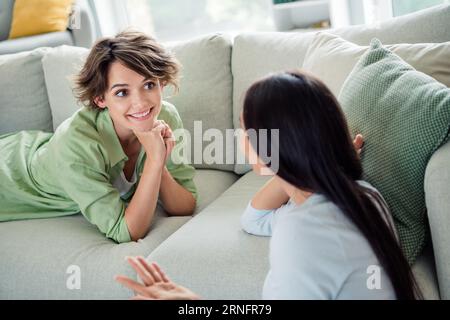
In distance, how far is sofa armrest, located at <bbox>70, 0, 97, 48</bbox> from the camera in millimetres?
3174

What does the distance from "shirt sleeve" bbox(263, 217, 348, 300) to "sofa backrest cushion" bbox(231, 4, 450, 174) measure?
926 millimetres

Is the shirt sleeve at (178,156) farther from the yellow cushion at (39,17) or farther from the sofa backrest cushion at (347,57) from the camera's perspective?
the yellow cushion at (39,17)

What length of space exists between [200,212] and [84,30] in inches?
73.4

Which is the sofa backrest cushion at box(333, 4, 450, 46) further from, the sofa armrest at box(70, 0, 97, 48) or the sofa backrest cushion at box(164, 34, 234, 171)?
the sofa armrest at box(70, 0, 97, 48)

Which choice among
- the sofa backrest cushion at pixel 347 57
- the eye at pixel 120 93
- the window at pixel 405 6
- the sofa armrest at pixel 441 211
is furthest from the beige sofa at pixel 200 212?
the window at pixel 405 6

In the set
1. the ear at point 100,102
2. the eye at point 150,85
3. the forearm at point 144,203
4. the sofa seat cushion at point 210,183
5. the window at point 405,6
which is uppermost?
the eye at point 150,85

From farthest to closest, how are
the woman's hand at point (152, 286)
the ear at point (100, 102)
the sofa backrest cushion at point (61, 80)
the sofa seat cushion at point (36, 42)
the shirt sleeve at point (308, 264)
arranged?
1. the sofa seat cushion at point (36, 42)
2. the sofa backrest cushion at point (61, 80)
3. the ear at point (100, 102)
4. the woman's hand at point (152, 286)
5. the shirt sleeve at point (308, 264)

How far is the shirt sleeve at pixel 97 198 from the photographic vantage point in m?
1.57

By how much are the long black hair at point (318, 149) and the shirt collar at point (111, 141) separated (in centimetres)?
75

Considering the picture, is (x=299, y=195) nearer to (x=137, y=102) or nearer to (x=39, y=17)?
(x=137, y=102)

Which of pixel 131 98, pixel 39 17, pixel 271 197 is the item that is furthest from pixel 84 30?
pixel 271 197

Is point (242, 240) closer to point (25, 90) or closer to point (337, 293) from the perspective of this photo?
point (337, 293)

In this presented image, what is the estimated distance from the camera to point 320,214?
3.29 feet
